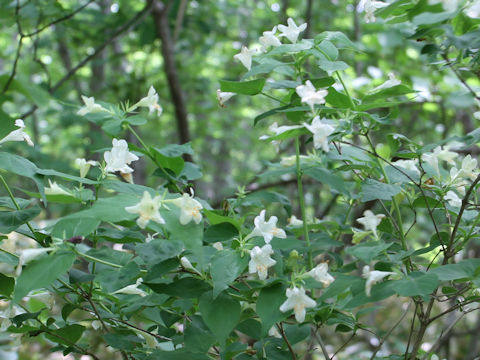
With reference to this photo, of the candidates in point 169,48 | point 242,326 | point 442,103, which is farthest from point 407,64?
point 242,326

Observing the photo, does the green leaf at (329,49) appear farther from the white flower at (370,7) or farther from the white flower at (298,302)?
the white flower at (298,302)

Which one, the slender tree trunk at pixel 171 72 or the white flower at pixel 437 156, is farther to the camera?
the slender tree trunk at pixel 171 72

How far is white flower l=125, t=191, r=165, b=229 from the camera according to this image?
2.69 feet

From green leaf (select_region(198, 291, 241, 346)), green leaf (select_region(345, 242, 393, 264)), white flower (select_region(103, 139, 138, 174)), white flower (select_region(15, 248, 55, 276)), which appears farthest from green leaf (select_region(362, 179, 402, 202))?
white flower (select_region(15, 248, 55, 276))

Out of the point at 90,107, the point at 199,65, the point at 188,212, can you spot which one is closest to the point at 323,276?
the point at 188,212

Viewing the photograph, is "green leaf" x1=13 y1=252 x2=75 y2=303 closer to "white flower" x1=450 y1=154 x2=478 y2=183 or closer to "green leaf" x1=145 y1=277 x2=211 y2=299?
"green leaf" x1=145 y1=277 x2=211 y2=299

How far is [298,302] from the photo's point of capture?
0.94 meters

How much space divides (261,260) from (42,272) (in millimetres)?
385

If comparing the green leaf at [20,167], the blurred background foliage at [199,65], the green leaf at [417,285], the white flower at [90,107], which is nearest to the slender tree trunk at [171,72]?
the blurred background foliage at [199,65]

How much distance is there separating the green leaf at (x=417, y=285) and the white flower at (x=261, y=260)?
0.23m

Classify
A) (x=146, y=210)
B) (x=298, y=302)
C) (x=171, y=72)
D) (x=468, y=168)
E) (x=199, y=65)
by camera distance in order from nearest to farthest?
(x=146, y=210), (x=298, y=302), (x=468, y=168), (x=171, y=72), (x=199, y=65)

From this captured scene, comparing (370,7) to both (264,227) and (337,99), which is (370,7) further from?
(264,227)

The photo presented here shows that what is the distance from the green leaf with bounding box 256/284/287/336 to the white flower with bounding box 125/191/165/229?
258 mm

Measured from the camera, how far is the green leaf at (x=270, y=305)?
930 millimetres
